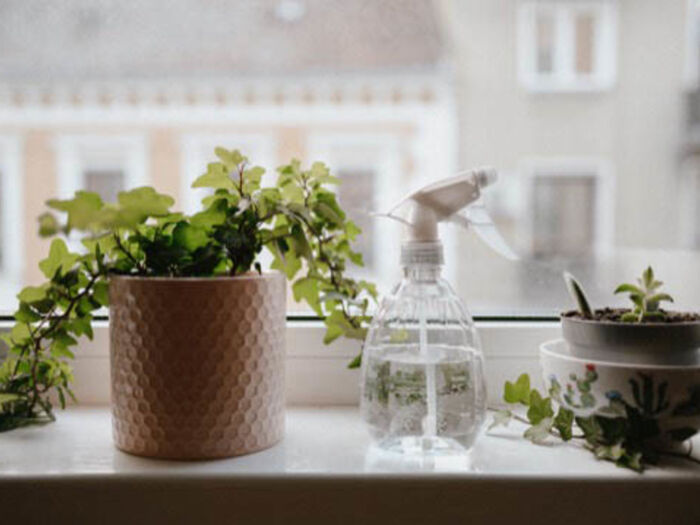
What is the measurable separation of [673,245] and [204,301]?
659 mm

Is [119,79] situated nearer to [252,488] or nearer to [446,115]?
[446,115]

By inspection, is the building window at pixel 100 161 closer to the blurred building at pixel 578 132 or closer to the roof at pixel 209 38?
the roof at pixel 209 38

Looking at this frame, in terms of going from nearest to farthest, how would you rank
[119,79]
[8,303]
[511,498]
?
[511,498]
[8,303]
[119,79]

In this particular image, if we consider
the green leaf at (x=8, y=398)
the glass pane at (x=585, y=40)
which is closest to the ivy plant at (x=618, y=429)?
the green leaf at (x=8, y=398)

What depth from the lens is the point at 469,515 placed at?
0.44 metres

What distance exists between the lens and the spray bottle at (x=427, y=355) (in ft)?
1.61

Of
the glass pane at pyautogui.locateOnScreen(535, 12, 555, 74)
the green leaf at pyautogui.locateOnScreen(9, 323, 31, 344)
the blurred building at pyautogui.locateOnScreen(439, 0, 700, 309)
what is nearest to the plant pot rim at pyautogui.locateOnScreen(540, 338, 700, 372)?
the blurred building at pyautogui.locateOnScreen(439, 0, 700, 309)

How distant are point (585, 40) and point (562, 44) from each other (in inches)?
2.4

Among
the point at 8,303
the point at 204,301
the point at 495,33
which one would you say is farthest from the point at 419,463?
the point at 495,33

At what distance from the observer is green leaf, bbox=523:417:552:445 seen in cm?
51

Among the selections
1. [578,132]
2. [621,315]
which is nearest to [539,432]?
[621,315]

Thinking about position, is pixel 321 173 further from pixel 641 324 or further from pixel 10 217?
pixel 10 217

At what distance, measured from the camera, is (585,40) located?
5.33ft

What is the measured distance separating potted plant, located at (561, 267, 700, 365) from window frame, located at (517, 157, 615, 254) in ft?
2.49
